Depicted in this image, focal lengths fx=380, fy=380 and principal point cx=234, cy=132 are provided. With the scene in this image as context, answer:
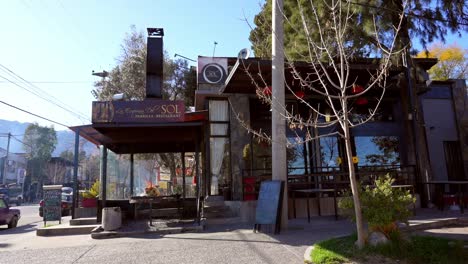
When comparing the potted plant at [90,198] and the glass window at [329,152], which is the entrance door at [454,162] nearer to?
the glass window at [329,152]

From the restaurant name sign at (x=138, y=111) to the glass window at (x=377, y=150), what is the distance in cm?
749

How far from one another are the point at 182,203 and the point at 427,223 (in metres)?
9.29

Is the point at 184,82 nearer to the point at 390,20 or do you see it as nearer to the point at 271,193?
the point at 390,20

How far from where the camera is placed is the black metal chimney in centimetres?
1745

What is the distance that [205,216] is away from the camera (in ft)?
39.5

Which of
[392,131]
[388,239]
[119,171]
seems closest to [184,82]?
[119,171]

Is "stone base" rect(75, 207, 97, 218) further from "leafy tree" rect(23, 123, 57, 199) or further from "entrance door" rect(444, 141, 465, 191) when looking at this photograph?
"leafy tree" rect(23, 123, 57, 199)

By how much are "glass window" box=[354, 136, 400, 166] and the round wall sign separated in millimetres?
6634

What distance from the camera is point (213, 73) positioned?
17562mm

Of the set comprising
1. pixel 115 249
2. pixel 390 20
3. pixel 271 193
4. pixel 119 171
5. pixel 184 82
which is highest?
pixel 184 82

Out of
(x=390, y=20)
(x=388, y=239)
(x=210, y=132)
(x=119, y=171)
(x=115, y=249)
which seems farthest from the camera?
A: (x=119, y=171)

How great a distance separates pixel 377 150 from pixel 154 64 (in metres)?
10.6

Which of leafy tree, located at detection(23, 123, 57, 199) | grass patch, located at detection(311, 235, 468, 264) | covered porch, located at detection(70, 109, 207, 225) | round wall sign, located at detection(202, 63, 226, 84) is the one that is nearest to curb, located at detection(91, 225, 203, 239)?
covered porch, located at detection(70, 109, 207, 225)

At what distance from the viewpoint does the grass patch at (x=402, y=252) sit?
5.69 meters
